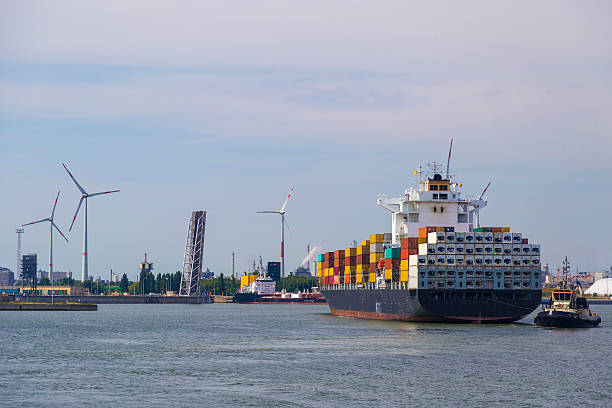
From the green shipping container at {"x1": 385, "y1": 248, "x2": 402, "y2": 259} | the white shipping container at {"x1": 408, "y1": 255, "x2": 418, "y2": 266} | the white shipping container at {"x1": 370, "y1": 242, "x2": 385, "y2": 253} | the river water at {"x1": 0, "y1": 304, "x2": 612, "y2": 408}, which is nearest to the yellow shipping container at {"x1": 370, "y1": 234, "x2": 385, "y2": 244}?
the white shipping container at {"x1": 370, "y1": 242, "x2": 385, "y2": 253}

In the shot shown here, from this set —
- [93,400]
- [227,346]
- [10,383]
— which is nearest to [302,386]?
[93,400]

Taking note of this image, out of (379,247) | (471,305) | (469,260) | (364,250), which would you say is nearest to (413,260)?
(469,260)

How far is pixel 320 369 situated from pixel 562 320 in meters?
46.1

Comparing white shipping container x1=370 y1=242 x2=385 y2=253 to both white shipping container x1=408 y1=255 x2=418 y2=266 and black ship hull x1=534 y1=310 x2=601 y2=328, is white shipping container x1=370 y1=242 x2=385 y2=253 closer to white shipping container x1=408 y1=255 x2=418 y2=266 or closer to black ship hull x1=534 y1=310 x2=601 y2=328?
white shipping container x1=408 y1=255 x2=418 y2=266

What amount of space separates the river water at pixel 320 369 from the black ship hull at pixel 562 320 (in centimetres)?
210

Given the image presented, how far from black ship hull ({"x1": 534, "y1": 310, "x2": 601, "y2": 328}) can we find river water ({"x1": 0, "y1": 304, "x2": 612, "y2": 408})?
2102 millimetres

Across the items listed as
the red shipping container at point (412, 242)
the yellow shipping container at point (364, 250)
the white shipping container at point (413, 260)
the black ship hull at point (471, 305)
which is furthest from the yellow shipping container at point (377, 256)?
the black ship hull at point (471, 305)

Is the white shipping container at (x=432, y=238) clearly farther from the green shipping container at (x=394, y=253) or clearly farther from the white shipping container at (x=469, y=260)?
the green shipping container at (x=394, y=253)

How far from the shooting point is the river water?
171 feet

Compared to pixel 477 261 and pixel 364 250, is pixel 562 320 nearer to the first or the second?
pixel 477 261

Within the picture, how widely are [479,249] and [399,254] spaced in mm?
15518

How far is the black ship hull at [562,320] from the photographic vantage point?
332ft

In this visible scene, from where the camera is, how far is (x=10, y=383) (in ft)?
193

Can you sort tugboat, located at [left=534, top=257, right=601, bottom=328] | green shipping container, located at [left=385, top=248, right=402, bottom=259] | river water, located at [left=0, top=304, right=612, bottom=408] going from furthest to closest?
green shipping container, located at [left=385, top=248, right=402, bottom=259] → tugboat, located at [left=534, top=257, right=601, bottom=328] → river water, located at [left=0, top=304, right=612, bottom=408]
